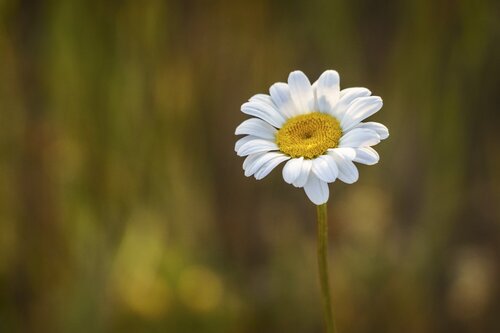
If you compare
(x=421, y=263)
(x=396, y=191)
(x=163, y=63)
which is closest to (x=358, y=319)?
(x=421, y=263)

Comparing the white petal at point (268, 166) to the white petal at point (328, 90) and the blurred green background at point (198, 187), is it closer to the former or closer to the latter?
the white petal at point (328, 90)

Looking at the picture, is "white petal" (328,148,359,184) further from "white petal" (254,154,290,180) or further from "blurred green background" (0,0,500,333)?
"blurred green background" (0,0,500,333)

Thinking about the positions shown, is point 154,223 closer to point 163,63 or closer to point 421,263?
point 163,63

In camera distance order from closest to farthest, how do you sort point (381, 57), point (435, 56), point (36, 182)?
point (435, 56) → point (36, 182) → point (381, 57)

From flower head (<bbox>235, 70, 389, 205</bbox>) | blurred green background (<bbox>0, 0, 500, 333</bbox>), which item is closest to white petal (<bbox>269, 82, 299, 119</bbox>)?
flower head (<bbox>235, 70, 389, 205</bbox>)

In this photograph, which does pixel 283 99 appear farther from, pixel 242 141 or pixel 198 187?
pixel 198 187

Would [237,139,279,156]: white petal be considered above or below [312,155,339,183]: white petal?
above
